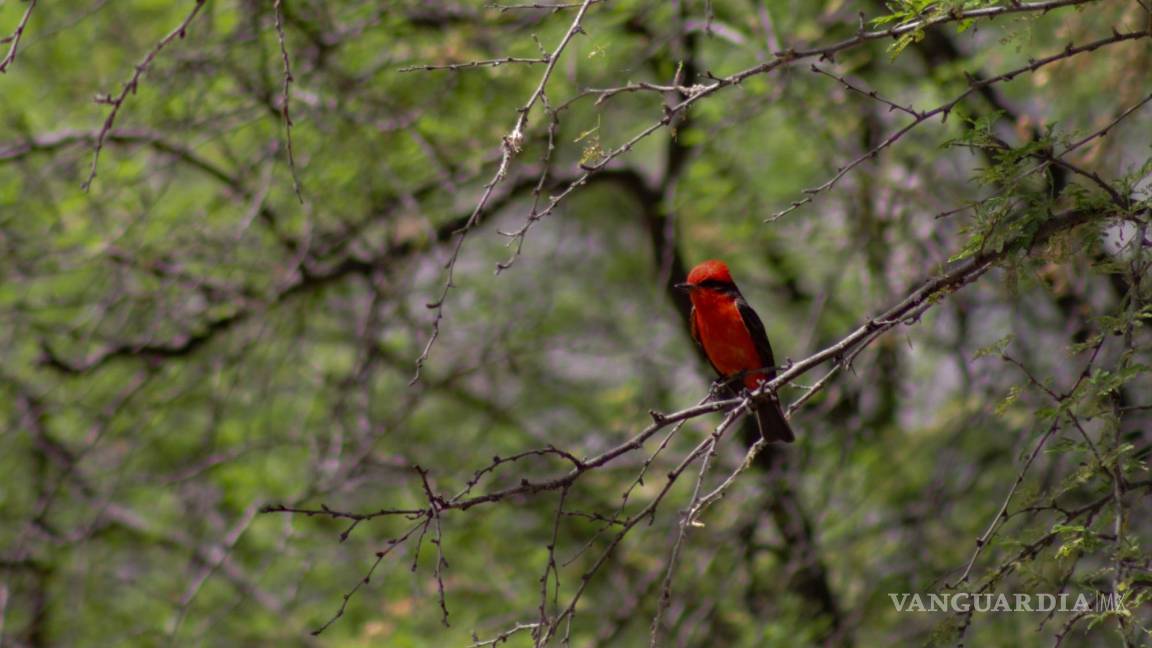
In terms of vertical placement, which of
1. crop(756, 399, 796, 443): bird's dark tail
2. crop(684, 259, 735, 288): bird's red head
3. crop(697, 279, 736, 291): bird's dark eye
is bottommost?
crop(756, 399, 796, 443): bird's dark tail

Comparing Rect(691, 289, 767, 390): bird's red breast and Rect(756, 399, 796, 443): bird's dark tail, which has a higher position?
Rect(691, 289, 767, 390): bird's red breast

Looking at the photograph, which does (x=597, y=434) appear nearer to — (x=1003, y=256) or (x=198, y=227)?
(x=198, y=227)

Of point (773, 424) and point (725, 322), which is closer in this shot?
point (773, 424)

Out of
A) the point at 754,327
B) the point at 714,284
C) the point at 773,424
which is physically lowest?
the point at 773,424

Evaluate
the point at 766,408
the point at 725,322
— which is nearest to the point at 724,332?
the point at 725,322

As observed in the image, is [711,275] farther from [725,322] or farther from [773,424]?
[773,424]

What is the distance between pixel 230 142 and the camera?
7.56 metres

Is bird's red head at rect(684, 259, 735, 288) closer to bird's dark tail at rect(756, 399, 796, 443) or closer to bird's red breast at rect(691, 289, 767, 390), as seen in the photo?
bird's red breast at rect(691, 289, 767, 390)

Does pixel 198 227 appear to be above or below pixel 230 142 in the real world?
below

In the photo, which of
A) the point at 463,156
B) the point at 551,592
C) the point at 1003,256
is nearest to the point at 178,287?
the point at 463,156

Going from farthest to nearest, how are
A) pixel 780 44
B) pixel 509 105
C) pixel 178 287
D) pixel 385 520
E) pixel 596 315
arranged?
1. pixel 596 315
2. pixel 385 520
3. pixel 509 105
4. pixel 178 287
5. pixel 780 44

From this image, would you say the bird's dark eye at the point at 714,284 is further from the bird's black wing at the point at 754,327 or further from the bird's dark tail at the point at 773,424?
the bird's dark tail at the point at 773,424

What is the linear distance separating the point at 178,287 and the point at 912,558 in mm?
3813

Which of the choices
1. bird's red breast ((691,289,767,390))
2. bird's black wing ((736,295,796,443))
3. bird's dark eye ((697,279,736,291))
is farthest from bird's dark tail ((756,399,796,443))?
bird's dark eye ((697,279,736,291))
